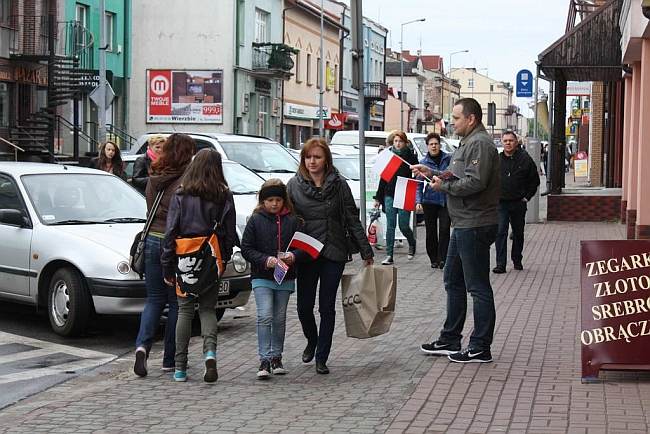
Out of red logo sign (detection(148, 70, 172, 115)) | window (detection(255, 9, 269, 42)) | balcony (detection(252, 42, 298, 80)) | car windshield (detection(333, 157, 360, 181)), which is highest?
window (detection(255, 9, 269, 42))

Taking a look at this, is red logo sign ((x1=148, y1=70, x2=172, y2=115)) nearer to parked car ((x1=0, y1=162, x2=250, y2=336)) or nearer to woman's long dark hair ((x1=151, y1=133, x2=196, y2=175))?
parked car ((x1=0, y1=162, x2=250, y2=336))

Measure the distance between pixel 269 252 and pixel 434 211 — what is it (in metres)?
7.64

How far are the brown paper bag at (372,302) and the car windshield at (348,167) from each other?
12.9 metres

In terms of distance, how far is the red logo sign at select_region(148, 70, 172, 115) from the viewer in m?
47.9

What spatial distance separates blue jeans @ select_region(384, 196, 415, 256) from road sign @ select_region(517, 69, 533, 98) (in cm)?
1425

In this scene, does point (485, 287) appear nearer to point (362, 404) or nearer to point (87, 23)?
point (362, 404)

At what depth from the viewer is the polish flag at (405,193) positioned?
394 inches

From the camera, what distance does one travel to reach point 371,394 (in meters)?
7.89

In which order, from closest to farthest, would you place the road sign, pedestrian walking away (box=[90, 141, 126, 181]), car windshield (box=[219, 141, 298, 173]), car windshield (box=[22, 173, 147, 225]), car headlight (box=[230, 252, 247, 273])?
car headlight (box=[230, 252, 247, 273]), car windshield (box=[22, 173, 147, 225]), pedestrian walking away (box=[90, 141, 126, 181]), car windshield (box=[219, 141, 298, 173]), the road sign

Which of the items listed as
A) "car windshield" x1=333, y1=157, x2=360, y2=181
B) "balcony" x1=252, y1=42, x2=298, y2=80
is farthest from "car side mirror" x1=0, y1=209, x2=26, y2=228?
"balcony" x1=252, y1=42, x2=298, y2=80

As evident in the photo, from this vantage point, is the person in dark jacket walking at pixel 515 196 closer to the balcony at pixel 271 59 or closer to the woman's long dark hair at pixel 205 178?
the woman's long dark hair at pixel 205 178

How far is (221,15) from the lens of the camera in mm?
48125

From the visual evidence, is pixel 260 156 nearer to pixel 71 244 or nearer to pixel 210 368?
pixel 71 244

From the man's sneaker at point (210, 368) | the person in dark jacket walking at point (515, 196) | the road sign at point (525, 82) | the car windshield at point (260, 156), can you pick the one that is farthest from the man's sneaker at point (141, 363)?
the road sign at point (525, 82)
